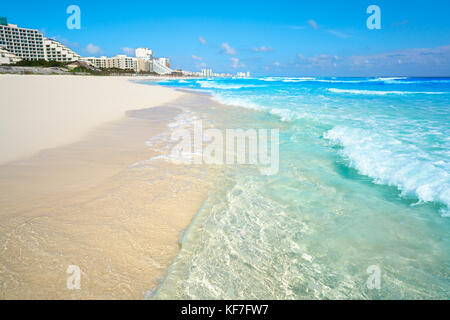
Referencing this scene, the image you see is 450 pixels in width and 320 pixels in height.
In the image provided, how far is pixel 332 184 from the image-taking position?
13.9 feet

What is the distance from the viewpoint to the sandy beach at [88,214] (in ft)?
6.63

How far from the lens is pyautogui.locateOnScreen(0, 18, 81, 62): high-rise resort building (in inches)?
3511

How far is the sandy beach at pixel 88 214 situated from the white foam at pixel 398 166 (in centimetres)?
328

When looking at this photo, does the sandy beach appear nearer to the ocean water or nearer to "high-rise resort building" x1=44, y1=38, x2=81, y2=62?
the ocean water

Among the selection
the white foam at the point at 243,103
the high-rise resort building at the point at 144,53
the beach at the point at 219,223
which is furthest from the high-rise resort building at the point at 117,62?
the beach at the point at 219,223

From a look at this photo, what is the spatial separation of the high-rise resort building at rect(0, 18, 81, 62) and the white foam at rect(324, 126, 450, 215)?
11588 cm

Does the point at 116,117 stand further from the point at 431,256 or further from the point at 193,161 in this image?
the point at 431,256

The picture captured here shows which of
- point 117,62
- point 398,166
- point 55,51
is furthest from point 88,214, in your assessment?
point 117,62

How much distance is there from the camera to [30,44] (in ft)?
312

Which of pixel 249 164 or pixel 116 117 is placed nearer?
pixel 249 164

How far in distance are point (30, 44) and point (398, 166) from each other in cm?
12989

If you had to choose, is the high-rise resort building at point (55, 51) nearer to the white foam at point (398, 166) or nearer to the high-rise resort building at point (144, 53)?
the high-rise resort building at point (144, 53)
